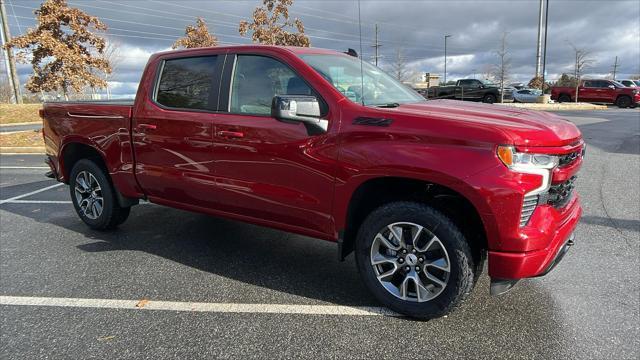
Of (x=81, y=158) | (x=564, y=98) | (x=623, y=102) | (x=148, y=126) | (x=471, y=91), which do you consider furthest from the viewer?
(x=564, y=98)

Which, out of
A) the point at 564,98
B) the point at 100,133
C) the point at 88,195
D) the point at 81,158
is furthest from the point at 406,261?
the point at 564,98

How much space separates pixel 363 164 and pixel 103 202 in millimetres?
3275

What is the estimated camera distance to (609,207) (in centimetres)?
586

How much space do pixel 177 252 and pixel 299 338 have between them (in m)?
2.08

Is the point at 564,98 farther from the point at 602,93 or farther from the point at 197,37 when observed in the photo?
the point at 197,37

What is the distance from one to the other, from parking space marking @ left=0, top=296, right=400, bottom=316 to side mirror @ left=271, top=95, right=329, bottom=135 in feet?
4.24

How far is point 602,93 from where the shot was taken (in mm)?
32219

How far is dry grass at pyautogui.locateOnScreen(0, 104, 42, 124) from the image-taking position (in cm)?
2452

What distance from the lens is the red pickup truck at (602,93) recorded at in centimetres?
3025

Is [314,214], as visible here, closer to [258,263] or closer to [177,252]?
[258,263]

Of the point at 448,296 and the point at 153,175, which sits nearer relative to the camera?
the point at 448,296

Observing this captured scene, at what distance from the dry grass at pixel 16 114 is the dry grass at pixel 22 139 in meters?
11.6

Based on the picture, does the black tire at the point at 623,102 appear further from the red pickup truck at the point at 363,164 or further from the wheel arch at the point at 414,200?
the wheel arch at the point at 414,200

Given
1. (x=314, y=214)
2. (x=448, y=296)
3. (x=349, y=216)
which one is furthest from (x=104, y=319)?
(x=448, y=296)
